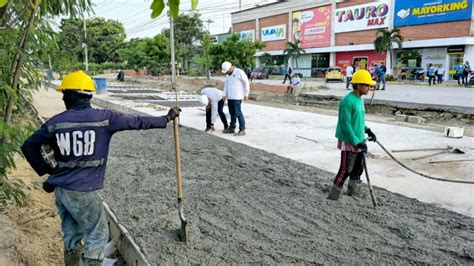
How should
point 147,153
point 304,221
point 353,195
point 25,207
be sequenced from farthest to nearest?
point 147,153 → point 353,195 → point 25,207 → point 304,221

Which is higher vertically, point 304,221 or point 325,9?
point 325,9

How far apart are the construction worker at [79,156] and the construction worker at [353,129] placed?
7.99ft

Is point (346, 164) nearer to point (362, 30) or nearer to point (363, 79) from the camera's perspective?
point (363, 79)

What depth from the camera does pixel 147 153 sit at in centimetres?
757

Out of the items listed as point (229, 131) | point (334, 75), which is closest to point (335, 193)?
point (229, 131)

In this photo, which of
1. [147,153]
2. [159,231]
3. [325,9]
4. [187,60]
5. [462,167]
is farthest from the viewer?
[187,60]

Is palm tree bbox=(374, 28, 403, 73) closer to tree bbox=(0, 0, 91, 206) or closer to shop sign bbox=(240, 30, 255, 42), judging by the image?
shop sign bbox=(240, 30, 255, 42)

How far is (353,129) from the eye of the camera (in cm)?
463

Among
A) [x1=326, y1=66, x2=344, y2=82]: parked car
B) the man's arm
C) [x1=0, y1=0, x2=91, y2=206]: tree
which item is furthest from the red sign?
the man's arm

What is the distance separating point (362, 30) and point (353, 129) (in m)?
41.8

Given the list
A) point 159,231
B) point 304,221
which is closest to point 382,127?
point 304,221

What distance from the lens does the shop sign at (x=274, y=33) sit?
54781 millimetres

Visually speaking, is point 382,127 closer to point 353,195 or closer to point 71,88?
point 353,195

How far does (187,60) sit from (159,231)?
51.9m
